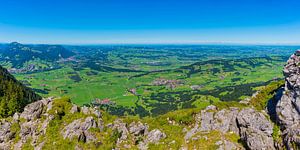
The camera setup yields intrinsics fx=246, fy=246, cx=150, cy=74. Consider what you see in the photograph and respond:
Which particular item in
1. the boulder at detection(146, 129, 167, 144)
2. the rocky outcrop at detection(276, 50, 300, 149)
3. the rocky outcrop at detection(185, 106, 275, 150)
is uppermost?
the rocky outcrop at detection(276, 50, 300, 149)

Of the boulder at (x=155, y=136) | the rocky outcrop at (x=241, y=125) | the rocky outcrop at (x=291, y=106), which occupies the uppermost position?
the rocky outcrop at (x=291, y=106)

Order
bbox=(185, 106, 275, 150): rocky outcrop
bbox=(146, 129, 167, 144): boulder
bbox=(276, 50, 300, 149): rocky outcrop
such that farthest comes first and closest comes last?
bbox=(146, 129, 167, 144): boulder → bbox=(185, 106, 275, 150): rocky outcrop → bbox=(276, 50, 300, 149): rocky outcrop

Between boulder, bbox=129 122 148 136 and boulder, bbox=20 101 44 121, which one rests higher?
boulder, bbox=20 101 44 121

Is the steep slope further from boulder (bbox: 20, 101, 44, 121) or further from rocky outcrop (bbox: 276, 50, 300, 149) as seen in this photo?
rocky outcrop (bbox: 276, 50, 300, 149)

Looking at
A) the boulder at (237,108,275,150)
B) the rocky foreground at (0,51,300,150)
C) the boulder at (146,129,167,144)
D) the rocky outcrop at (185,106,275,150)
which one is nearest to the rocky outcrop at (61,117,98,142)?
the rocky foreground at (0,51,300,150)

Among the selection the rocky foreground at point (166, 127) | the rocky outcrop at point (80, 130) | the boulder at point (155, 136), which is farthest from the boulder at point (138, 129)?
the rocky outcrop at point (80, 130)

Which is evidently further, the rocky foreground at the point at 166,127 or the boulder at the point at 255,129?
the rocky foreground at the point at 166,127

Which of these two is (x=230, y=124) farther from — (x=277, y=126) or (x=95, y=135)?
(x=95, y=135)

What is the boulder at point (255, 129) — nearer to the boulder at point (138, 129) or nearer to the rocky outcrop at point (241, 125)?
the rocky outcrop at point (241, 125)
